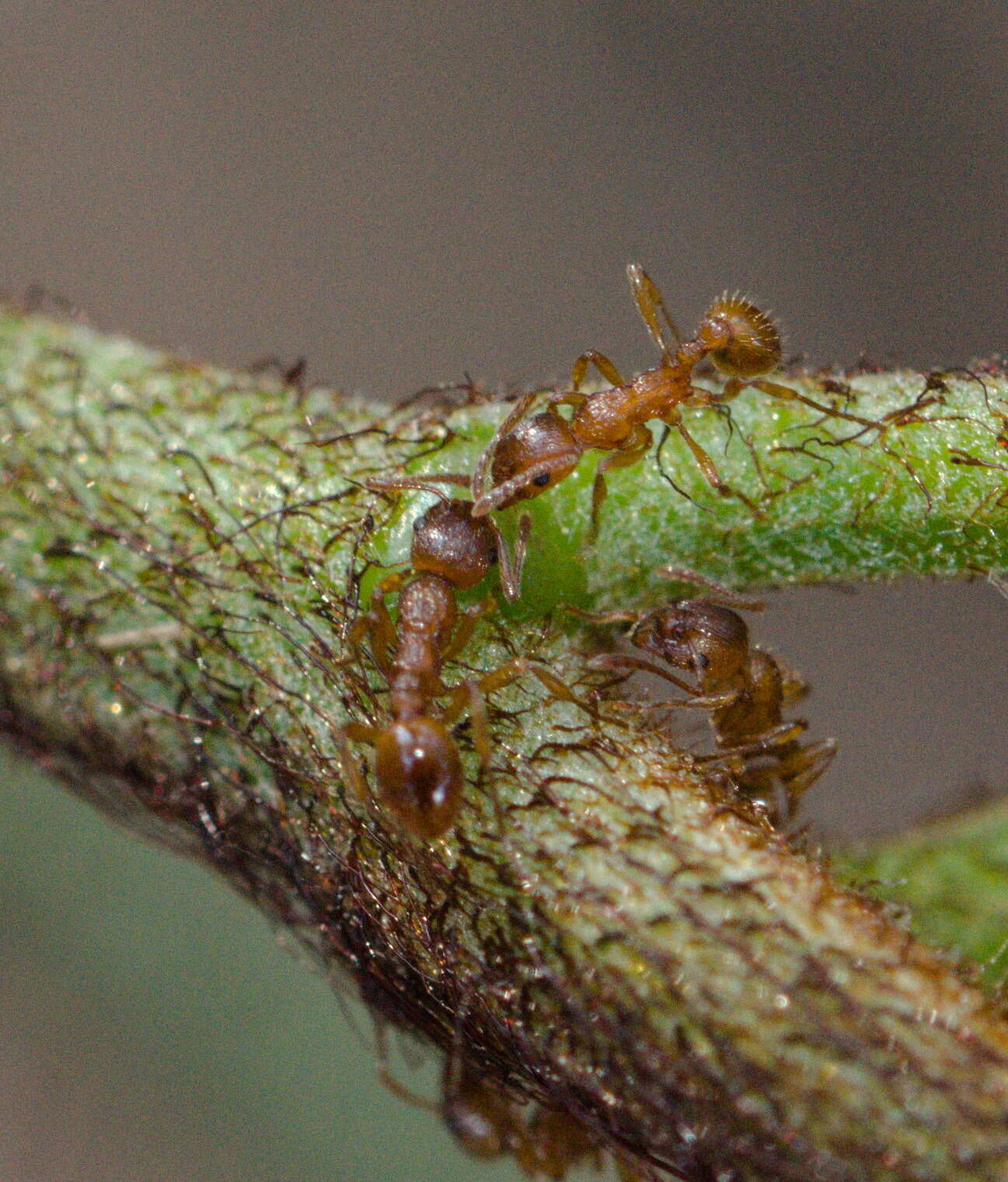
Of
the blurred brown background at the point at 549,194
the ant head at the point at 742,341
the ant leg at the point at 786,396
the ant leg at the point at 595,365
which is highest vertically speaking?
the blurred brown background at the point at 549,194

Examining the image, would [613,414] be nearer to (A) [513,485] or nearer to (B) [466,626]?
(A) [513,485]

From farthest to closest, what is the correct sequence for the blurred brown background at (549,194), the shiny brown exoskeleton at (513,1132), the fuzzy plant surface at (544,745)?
the blurred brown background at (549,194) → the shiny brown exoskeleton at (513,1132) → the fuzzy plant surface at (544,745)

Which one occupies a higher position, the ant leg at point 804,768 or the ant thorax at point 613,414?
the ant thorax at point 613,414

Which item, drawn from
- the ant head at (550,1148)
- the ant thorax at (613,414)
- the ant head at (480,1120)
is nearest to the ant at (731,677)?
the ant thorax at (613,414)

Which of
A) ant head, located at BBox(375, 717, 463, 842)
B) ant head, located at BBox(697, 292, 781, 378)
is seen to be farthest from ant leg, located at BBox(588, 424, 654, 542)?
ant head, located at BBox(375, 717, 463, 842)

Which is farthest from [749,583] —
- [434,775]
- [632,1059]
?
[632,1059]

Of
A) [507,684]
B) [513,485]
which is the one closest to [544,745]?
[507,684]

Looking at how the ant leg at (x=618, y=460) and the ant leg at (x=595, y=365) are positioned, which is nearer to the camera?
the ant leg at (x=618, y=460)

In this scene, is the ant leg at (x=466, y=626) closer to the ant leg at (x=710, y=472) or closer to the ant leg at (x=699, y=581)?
the ant leg at (x=699, y=581)

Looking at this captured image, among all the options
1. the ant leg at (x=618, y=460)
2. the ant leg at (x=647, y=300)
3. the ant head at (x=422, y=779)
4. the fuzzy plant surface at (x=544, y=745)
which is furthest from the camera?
the ant leg at (x=647, y=300)
